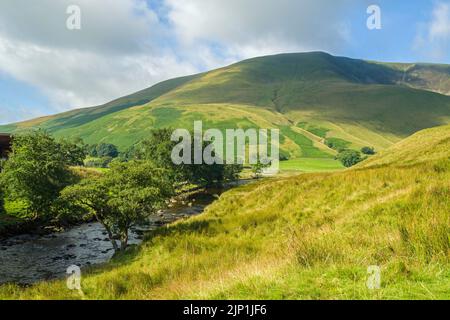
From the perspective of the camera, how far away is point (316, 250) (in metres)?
10.7

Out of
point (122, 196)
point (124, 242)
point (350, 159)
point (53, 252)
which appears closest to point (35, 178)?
point (53, 252)

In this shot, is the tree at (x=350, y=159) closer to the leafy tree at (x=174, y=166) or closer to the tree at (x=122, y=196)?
the leafy tree at (x=174, y=166)

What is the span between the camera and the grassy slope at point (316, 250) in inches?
313

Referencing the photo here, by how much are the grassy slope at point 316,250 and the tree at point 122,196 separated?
886cm

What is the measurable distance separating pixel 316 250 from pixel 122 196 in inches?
1152

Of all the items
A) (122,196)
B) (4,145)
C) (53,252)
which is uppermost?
(4,145)

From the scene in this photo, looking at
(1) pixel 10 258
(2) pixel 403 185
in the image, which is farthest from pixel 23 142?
(2) pixel 403 185

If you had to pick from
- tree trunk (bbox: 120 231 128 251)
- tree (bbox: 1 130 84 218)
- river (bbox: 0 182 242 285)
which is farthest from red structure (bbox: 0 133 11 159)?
tree trunk (bbox: 120 231 128 251)

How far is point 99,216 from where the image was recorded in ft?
128

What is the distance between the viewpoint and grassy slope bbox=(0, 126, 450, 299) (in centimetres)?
794

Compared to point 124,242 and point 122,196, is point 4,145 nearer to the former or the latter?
point 122,196

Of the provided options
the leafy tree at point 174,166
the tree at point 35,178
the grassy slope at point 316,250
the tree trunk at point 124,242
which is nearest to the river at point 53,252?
the tree trunk at point 124,242
